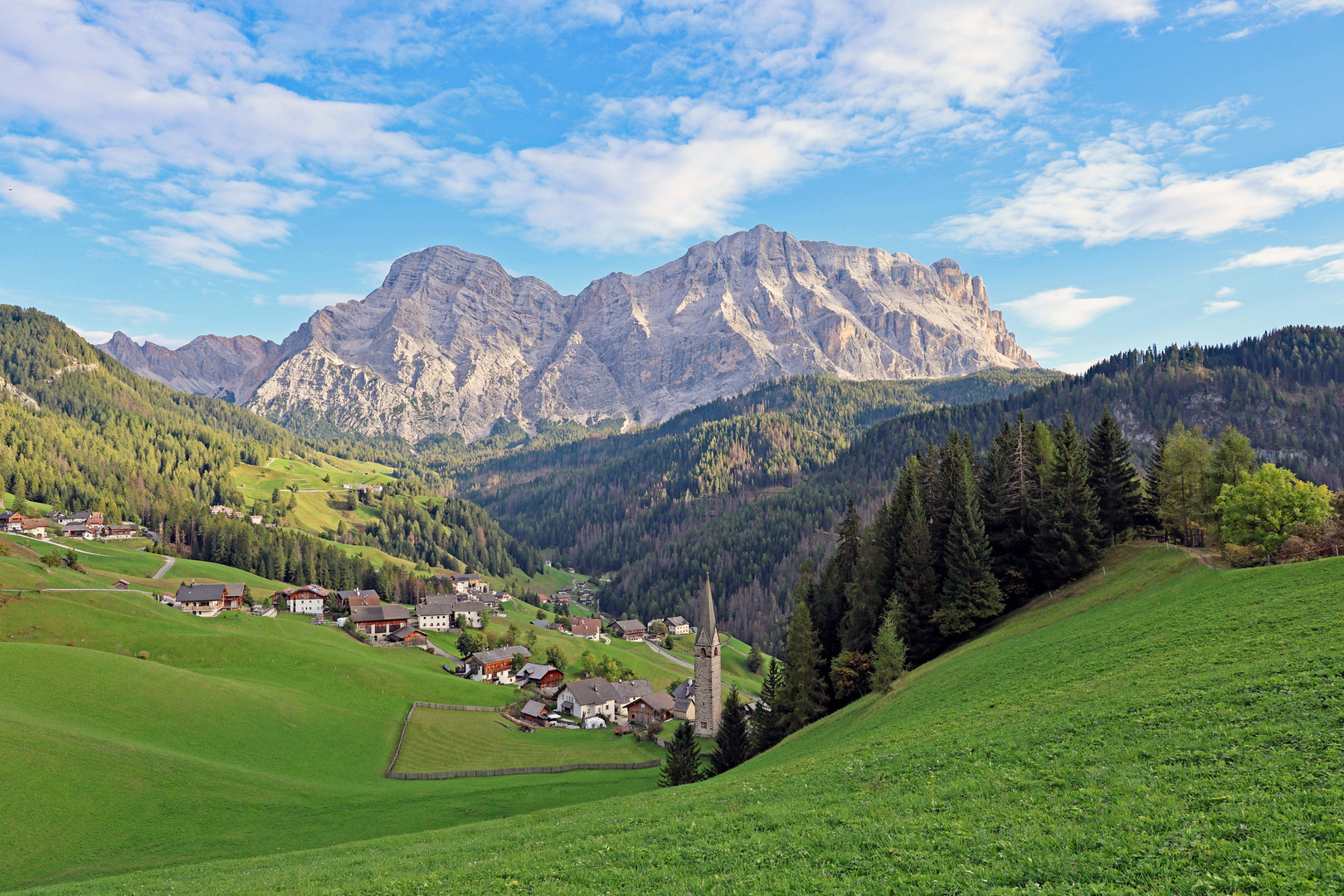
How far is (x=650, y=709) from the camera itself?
339 ft

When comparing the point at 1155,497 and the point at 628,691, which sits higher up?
the point at 1155,497

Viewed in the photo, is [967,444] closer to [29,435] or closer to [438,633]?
[438,633]

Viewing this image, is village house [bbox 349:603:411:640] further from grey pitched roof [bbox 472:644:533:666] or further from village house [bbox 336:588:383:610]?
grey pitched roof [bbox 472:644:533:666]

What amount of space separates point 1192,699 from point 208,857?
52275 mm

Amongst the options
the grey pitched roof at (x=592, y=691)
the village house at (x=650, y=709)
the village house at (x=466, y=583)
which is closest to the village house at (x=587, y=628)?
the village house at (x=466, y=583)

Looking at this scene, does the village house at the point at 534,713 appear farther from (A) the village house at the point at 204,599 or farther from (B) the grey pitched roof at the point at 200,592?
(B) the grey pitched roof at the point at 200,592

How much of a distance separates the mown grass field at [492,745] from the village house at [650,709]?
955 centimetres

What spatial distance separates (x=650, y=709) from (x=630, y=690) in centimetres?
540

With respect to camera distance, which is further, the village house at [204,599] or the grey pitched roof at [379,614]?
the grey pitched roof at [379,614]

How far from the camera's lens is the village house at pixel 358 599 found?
5453 inches

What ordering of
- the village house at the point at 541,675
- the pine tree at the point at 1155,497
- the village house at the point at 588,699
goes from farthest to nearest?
the village house at the point at 541,675, the village house at the point at 588,699, the pine tree at the point at 1155,497

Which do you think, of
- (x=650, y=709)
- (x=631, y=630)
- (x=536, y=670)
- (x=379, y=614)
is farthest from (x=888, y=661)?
(x=631, y=630)

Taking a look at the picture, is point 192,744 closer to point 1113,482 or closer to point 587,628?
point 1113,482

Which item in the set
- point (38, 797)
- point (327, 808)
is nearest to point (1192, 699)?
point (327, 808)
